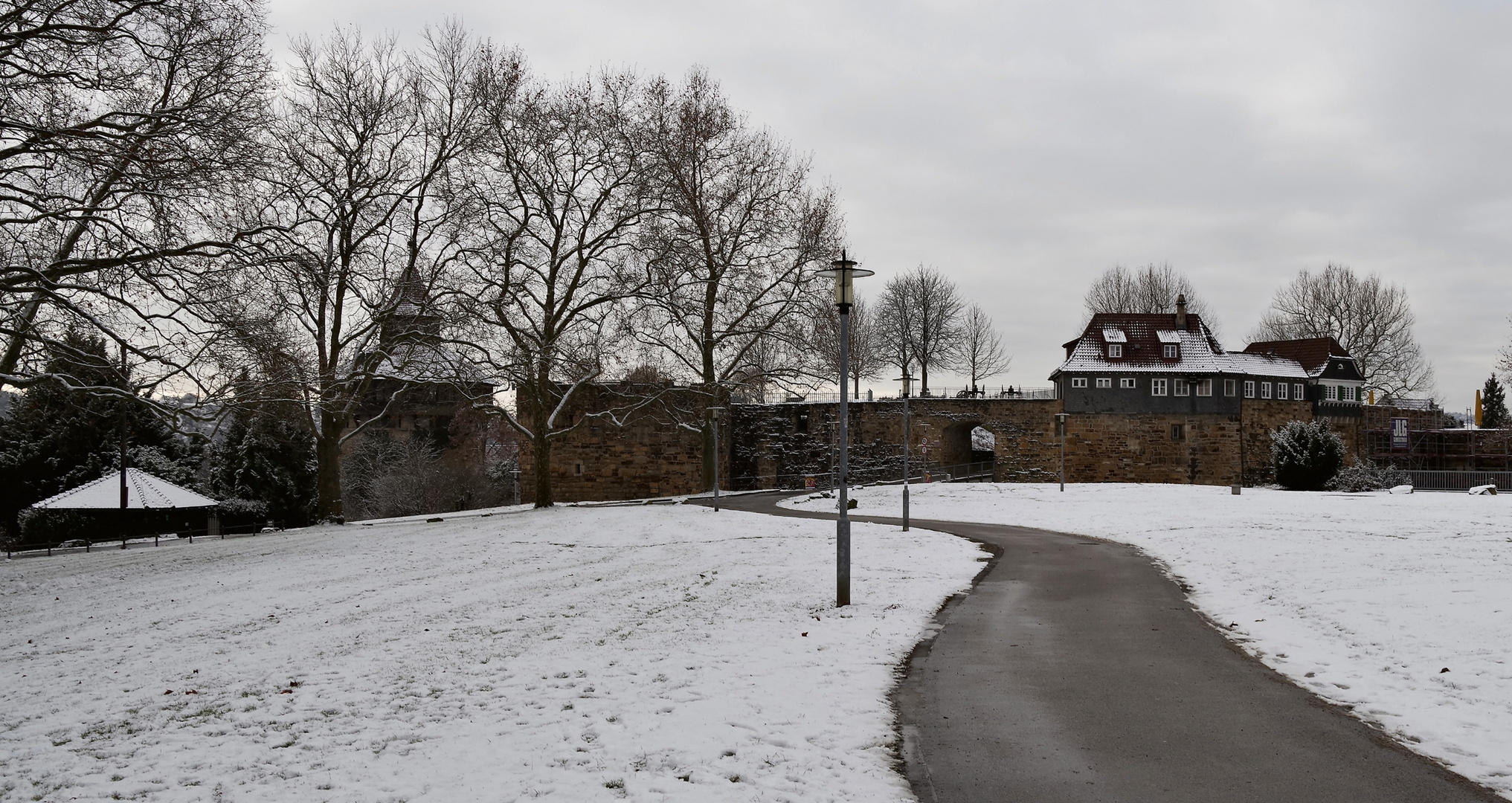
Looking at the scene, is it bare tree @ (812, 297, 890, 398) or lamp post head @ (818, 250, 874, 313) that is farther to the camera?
bare tree @ (812, 297, 890, 398)

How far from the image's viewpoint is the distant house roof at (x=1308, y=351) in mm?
49594

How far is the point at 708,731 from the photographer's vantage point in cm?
605

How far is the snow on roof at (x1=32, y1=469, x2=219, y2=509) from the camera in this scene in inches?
1021

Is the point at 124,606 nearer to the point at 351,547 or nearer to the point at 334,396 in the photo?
the point at 351,547

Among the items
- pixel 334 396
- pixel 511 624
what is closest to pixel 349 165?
pixel 334 396

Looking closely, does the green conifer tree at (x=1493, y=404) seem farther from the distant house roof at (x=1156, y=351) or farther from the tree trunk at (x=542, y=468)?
the tree trunk at (x=542, y=468)

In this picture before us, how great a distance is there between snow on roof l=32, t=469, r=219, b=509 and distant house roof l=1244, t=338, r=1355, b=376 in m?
50.1

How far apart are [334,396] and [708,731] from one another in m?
15.8

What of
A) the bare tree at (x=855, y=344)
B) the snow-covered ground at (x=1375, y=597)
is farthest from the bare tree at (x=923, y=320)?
the snow-covered ground at (x=1375, y=597)

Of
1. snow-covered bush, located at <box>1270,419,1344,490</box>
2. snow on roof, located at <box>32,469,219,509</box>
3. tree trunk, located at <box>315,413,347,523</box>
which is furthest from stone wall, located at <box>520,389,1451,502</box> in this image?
snow on roof, located at <box>32,469,219,509</box>

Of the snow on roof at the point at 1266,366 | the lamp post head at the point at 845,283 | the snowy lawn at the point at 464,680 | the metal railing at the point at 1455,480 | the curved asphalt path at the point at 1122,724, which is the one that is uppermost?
the snow on roof at the point at 1266,366

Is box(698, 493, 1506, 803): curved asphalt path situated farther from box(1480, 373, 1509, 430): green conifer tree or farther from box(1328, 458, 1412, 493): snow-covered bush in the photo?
box(1480, 373, 1509, 430): green conifer tree

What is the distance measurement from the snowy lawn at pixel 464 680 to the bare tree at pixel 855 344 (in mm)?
3617

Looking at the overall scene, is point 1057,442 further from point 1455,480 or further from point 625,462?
point 625,462
